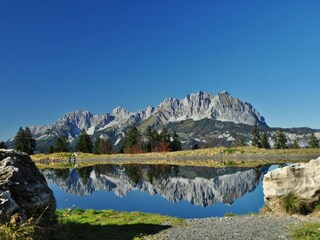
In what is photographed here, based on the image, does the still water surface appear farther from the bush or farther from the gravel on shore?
the gravel on shore

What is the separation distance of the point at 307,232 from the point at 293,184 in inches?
269

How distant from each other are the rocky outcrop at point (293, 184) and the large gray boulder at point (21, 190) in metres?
13.8

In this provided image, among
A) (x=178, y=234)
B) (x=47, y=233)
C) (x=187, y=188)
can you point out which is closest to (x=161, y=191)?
(x=187, y=188)

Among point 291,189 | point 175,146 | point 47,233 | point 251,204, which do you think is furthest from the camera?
point 175,146

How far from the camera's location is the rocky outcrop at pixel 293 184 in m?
22.8

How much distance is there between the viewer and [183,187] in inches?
1809

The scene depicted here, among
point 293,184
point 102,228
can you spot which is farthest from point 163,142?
point 102,228

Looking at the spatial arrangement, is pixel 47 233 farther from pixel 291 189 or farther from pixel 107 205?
pixel 107 205

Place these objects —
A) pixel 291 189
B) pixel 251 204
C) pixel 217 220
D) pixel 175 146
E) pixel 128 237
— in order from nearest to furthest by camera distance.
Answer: pixel 128 237 → pixel 217 220 → pixel 291 189 → pixel 251 204 → pixel 175 146

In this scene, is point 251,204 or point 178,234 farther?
point 251,204

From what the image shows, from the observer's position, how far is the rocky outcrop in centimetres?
2283

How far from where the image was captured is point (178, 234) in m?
17.8

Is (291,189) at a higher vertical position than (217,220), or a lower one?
higher

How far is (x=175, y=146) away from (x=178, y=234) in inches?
4943
